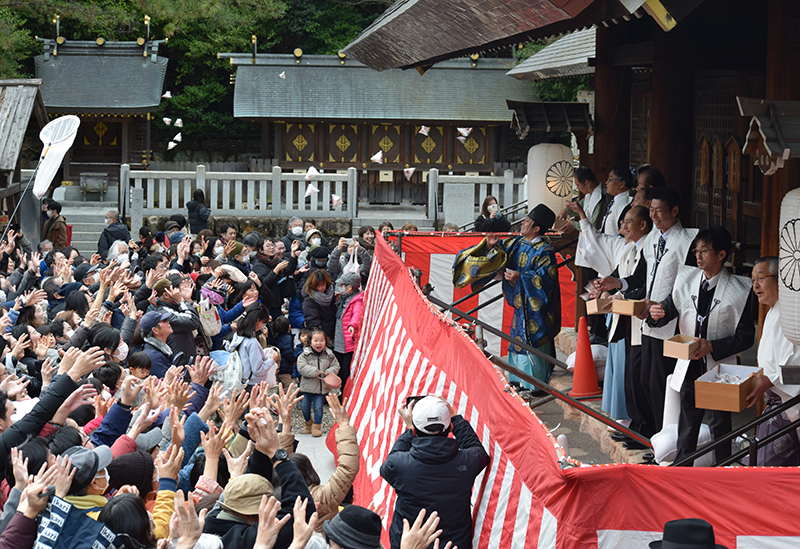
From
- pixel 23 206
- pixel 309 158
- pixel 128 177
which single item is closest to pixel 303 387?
pixel 23 206

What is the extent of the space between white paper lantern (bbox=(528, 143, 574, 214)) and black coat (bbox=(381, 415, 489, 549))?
5275mm

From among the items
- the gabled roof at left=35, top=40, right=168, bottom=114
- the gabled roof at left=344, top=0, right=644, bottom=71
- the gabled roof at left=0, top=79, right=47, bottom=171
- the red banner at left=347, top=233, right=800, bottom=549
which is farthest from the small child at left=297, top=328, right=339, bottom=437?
the gabled roof at left=35, top=40, right=168, bottom=114

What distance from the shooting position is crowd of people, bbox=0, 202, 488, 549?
127 inches

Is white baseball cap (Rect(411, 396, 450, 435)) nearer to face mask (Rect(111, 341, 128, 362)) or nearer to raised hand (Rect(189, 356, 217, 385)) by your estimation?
raised hand (Rect(189, 356, 217, 385))

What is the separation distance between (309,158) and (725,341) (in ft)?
65.6

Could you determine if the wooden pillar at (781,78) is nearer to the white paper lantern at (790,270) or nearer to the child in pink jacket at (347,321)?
the white paper lantern at (790,270)

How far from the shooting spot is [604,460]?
19.6 ft

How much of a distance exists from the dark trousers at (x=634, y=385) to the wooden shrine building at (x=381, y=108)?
17.9 metres

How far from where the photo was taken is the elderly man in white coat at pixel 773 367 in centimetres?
429

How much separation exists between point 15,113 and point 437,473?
11.3m

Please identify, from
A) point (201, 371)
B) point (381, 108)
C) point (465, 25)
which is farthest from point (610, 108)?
point (381, 108)

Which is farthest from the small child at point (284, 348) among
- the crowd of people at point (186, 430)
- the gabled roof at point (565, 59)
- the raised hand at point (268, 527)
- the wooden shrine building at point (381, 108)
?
the wooden shrine building at point (381, 108)

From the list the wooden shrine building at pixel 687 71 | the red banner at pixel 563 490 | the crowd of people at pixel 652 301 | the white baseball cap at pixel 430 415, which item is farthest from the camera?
the wooden shrine building at pixel 687 71

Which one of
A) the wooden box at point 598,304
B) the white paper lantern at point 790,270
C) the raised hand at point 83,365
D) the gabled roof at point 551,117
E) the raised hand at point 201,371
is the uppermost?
the gabled roof at point 551,117
